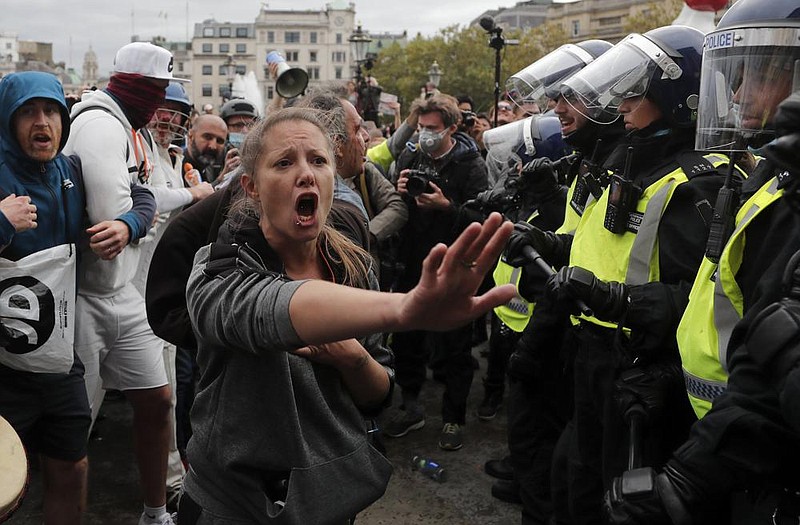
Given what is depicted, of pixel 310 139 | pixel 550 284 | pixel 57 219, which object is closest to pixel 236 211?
pixel 310 139

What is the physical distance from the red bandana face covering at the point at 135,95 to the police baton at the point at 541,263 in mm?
2004

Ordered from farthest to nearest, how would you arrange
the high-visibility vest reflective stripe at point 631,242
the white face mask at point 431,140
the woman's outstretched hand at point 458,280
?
the white face mask at point 431,140
the high-visibility vest reflective stripe at point 631,242
the woman's outstretched hand at point 458,280

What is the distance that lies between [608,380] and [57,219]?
2253 millimetres

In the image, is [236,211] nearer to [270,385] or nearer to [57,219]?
[270,385]

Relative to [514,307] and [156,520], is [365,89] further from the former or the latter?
[156,520]

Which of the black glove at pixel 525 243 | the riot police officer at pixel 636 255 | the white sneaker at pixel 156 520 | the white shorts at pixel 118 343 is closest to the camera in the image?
the riot police officer at pixel 636 255

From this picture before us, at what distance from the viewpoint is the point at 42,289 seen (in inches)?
114

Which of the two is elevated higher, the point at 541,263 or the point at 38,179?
the point at 38,179

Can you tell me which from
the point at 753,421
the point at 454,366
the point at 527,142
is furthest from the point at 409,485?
the point at 753,421

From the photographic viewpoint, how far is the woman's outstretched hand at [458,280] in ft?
3.94

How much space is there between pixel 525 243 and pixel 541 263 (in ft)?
0.88

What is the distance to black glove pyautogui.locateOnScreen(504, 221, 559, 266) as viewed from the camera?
3.15 meters

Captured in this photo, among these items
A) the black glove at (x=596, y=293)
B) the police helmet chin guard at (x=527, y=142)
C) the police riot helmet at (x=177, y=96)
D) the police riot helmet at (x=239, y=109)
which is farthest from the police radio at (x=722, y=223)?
the police riot helmet at (x=239, y=109)

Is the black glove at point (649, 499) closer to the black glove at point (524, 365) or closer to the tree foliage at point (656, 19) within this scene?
the black glove at point (524, 365)
